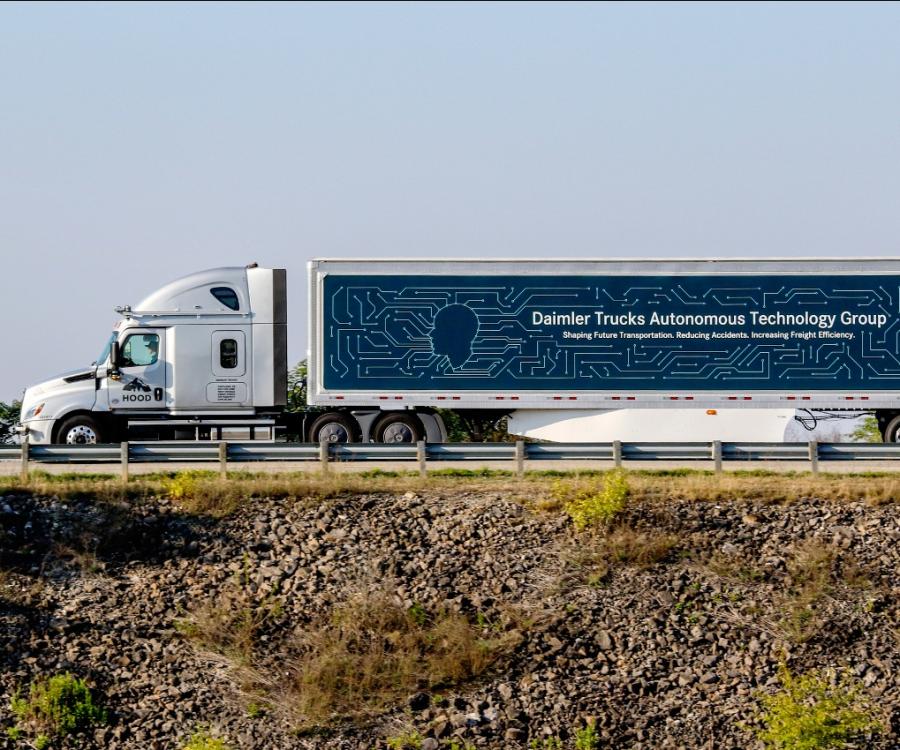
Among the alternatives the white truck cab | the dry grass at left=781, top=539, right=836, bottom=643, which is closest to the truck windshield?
the white truck cab

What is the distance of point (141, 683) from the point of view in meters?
18.7

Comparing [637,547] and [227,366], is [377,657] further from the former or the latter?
[227,366]

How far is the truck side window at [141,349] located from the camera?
2900cm

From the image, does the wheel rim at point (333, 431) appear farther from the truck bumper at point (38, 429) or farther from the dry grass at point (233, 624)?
the dry grass at point (233, 624)

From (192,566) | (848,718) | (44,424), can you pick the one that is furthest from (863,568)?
(44,424)

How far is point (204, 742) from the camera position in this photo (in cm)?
1780

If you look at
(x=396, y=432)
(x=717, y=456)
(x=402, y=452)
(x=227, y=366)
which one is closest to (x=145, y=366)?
(x=227, y=366)

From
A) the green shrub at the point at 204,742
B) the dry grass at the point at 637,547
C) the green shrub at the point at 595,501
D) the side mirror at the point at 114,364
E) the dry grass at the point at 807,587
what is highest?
the side mirror at the point at 114,364

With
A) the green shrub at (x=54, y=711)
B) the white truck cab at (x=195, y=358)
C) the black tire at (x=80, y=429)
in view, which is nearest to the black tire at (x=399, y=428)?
the white truck cab at (x=195, y=358)

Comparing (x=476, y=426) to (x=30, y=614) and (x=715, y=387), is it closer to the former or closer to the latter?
(x=715, y=387)

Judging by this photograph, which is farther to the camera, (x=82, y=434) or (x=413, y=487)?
(x=82, y=434)

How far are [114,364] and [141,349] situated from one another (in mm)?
629

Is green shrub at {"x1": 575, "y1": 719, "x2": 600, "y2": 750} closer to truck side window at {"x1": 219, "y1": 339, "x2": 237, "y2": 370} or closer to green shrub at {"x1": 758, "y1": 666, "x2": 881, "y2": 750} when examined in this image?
green shrub at {"x1": 758, "y1": 666, "x2": 881, "y2": 750}

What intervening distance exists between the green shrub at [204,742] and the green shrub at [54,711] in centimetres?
132
